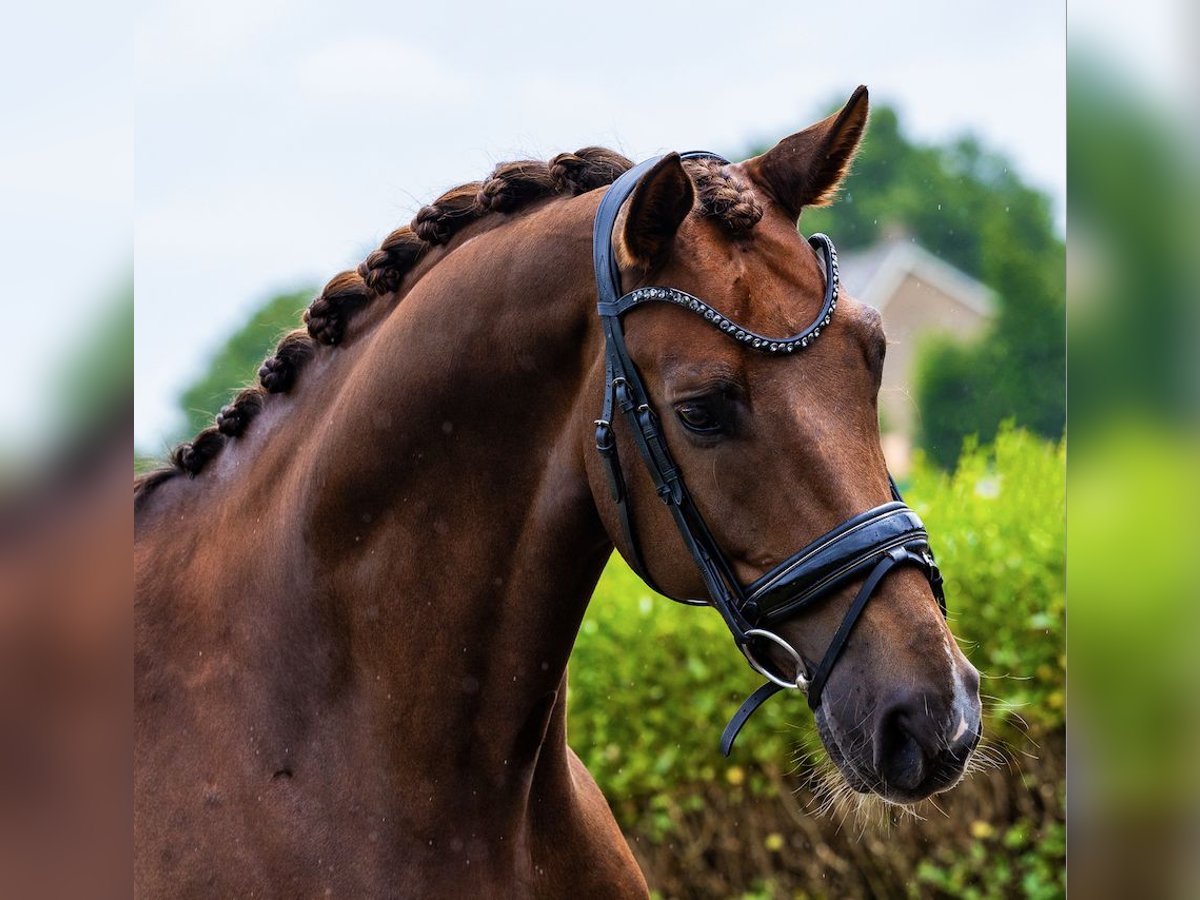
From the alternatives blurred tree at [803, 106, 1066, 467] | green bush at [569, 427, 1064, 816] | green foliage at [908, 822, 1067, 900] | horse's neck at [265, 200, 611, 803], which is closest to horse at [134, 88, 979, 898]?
horse's neck at [265, 200, 611, 803]

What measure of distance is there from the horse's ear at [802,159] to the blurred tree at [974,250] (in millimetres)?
41509

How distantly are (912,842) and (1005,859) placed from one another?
0.47 m

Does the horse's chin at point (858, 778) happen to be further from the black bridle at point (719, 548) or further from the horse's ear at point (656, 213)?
the horse's ear at point (656, 213)

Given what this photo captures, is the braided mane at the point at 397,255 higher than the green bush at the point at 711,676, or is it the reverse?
the braided mane at the point at 397,255

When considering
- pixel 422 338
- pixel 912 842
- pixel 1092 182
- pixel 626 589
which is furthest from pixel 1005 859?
pixel 1092 182

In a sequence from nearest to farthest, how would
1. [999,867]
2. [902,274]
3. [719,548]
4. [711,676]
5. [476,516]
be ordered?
[719,548] → [476,516] → [999,867] → [711,676] → [902,274]

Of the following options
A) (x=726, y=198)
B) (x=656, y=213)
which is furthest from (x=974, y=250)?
A: (x=656, y=213)

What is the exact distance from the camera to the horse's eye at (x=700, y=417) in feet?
7.87

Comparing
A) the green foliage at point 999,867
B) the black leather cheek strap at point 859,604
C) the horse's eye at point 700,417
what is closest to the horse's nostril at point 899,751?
the black leather cheek strap at point 859,604

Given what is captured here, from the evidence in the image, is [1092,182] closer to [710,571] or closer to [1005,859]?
[710,571]

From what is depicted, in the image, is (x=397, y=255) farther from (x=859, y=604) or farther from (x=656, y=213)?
(x=859, y=604)

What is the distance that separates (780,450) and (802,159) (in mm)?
810

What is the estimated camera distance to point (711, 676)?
6117 mm

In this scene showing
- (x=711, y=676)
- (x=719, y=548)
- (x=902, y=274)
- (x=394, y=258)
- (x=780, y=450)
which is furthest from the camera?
(x=902, y=274)
